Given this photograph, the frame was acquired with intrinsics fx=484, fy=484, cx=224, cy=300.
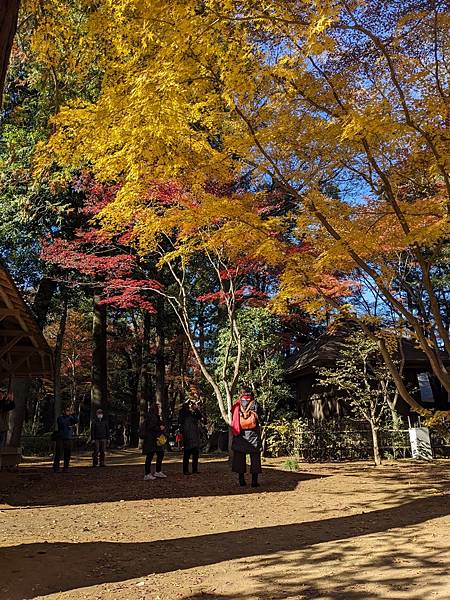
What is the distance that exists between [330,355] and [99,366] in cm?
824

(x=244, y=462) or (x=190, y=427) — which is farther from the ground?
(x=190, y=427)

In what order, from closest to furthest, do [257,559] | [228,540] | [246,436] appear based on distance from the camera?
[257,559], [228,540], [246,436]

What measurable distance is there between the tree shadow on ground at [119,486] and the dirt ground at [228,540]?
0.04 meters

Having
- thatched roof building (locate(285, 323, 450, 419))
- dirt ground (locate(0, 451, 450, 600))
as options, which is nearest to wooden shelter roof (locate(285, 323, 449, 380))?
thatched roof building (locate(285, 323, 450, 419))

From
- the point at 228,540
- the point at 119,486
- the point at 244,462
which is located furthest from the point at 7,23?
the point at 119,486

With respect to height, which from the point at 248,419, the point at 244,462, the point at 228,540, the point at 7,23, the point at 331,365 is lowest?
the point at 228,540

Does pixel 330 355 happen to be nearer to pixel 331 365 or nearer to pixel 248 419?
pixel 331 365

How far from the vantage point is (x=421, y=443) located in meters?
13.7

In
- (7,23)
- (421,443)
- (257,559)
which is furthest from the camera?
(421,443)

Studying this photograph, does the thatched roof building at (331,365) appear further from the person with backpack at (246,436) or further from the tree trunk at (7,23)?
the tree trunk at (7,23)

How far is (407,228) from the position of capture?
6398mm

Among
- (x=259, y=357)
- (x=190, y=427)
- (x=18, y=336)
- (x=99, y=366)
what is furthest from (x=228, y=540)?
(x=99, y=366)

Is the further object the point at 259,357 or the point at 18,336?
the point at 259,357

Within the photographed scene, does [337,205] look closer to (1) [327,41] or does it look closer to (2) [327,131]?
(2) [327,131]
